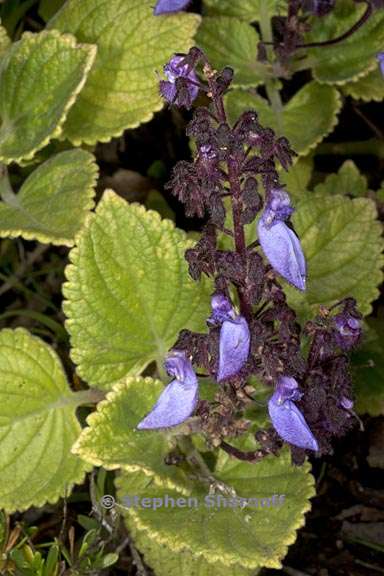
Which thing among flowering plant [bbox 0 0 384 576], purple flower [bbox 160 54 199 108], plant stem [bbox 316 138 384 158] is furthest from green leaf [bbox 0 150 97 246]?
plant stem [bbox 316 138 384 158]

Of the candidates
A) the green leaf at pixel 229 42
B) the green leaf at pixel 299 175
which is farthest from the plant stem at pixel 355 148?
the green leaf at pixel 229 42

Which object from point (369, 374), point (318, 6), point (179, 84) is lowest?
point (369, 374)

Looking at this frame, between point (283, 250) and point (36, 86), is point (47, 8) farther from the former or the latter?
point (283, 250)

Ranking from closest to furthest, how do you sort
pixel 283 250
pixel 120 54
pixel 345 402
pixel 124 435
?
1. pixel 283 250
2. pixel 345 402
3. pixel 124 435
4. pixel 120 54

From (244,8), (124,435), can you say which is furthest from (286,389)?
(244,8)

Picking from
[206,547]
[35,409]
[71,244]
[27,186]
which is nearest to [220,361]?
[206,547]

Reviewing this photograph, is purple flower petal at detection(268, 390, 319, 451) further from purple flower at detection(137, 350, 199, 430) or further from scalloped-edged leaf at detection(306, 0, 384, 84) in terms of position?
scalloped-edged leaf at detection(306, 0, 384, 84)
